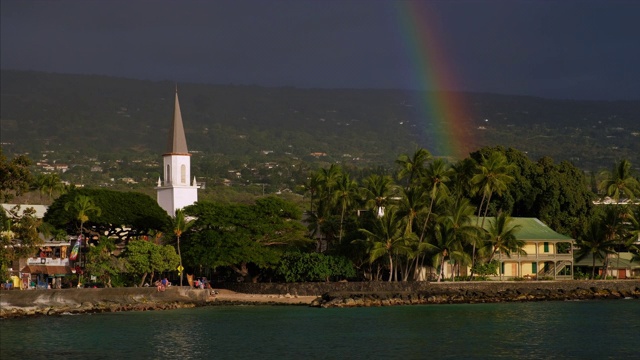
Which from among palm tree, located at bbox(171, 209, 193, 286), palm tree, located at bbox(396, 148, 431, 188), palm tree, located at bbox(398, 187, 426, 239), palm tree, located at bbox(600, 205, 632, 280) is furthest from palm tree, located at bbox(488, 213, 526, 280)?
palm tree, located at bbox(171, 209, 193, 286)

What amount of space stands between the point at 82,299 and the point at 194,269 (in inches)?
680

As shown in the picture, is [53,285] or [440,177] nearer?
[53,285]

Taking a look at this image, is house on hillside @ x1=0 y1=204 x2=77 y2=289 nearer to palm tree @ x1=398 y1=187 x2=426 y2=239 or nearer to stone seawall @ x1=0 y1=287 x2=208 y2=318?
stone seawall @ x1=0 y1=287 x2=208 y2=318

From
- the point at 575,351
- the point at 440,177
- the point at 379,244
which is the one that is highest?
the point at 440,177

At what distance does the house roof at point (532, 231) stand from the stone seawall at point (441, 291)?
14.3 feet

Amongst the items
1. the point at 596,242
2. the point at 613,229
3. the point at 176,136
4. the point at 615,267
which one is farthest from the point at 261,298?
the point at 615,267

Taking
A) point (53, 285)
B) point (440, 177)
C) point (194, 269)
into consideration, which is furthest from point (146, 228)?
point (440, 177)

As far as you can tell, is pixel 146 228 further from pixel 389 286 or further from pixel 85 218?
pixel 389 286

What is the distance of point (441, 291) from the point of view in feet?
268

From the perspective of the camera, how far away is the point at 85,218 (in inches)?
3226

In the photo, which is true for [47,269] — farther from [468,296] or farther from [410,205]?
[468,296]

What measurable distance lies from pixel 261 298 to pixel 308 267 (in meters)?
4.38

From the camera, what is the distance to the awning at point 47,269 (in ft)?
266

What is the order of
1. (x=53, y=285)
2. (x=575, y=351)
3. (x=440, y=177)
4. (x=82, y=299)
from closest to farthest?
1. (x=575, y=351)
2. (x=82, y=299)
3. (x=53, y=285)
4. (x=440, y=177)
